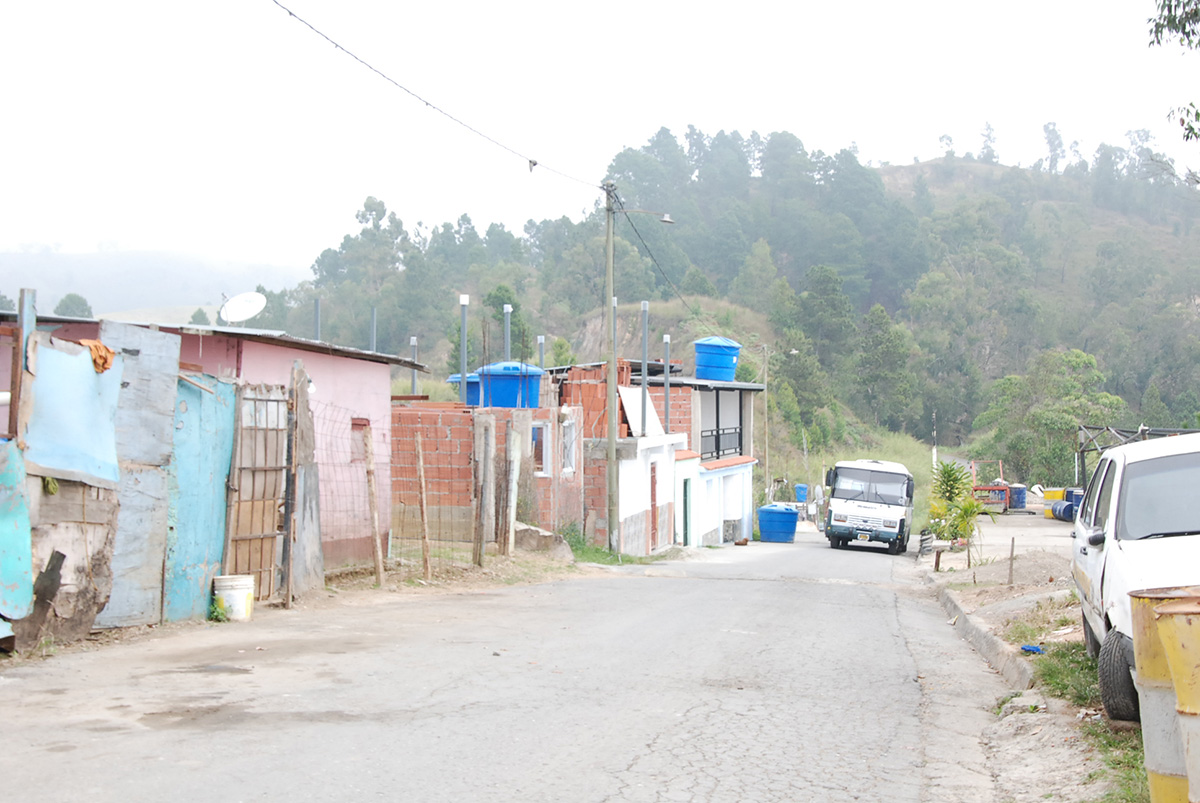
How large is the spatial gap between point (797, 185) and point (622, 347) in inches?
2239

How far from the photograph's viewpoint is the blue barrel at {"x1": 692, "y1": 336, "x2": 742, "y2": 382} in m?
38.7

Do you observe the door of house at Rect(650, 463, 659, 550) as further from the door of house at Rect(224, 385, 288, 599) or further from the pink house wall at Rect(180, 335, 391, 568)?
the door of house at Rect(224, 385, 288, 599)

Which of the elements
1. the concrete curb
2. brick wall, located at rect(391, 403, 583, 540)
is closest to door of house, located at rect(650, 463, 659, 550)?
brick wall, located at rect(391, 403, 583, 540)

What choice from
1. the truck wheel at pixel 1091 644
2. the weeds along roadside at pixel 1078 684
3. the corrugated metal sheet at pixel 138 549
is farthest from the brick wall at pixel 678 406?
the truck wheel at pixel 1091 644

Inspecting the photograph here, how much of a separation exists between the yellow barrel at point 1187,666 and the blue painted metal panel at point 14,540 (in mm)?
7570

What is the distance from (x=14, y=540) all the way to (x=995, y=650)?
8.86 meters

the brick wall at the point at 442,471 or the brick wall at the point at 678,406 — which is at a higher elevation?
the brick wall at the point at 678,406

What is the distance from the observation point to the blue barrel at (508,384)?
24047 mm

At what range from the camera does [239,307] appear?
13703 millimetres

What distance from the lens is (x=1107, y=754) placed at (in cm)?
591

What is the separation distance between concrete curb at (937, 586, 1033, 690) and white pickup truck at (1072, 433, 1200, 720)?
0.61 m

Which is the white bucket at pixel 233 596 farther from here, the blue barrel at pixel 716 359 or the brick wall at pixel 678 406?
the blue barrel at pixel 716 359

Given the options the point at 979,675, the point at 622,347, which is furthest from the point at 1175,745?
the point at 622,347

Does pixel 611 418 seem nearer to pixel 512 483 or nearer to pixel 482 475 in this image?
pixel 512 483
